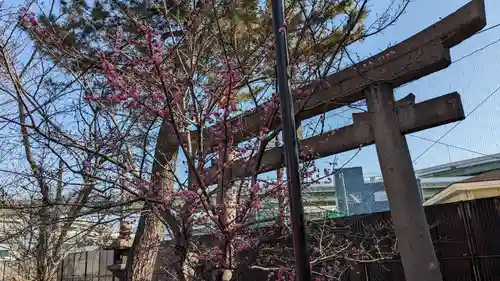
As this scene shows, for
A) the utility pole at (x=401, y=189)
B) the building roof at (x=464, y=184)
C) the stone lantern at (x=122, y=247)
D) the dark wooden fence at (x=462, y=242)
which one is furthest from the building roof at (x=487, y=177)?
the stone lantern at (x=122, y=247)

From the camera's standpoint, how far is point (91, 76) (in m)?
3.06

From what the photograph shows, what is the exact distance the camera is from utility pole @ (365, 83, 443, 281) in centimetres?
277

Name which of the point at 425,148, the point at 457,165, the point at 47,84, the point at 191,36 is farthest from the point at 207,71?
the point at 457,165

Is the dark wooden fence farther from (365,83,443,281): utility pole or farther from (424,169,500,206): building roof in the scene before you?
(424,169,500,206): building roof

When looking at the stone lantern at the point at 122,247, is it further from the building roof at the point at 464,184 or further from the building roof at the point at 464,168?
the building roof at the point at 464,184

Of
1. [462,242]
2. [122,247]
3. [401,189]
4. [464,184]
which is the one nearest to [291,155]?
[401,189]

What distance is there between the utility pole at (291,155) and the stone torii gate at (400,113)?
0.62 meters

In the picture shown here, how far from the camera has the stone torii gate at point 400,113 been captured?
2627 mm

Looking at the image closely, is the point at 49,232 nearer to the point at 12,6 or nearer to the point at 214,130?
the point at 12,6

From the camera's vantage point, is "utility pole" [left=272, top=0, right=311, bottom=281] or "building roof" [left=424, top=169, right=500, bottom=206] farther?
"building roof" [left=424, top=169, right=500, bottom=206]

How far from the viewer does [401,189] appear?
2.89 meters

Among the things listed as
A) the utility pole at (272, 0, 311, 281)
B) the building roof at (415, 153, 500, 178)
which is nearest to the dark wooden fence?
the utility pole at (272, 0, 311, 281)

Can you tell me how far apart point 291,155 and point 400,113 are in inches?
65.4

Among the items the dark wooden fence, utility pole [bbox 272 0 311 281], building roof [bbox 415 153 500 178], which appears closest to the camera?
utility pole [bbox 272 0 311 281]
